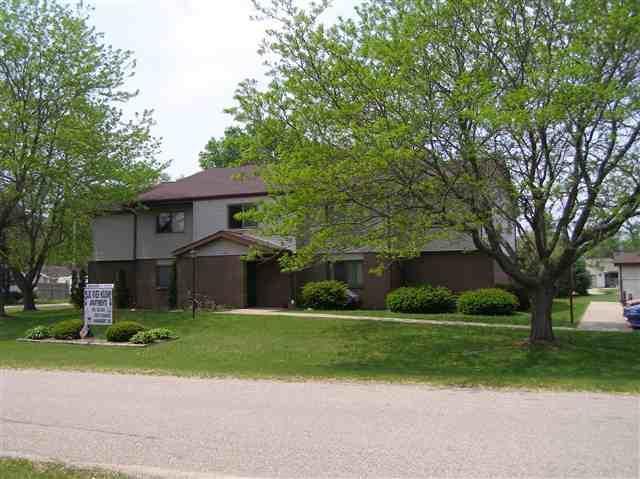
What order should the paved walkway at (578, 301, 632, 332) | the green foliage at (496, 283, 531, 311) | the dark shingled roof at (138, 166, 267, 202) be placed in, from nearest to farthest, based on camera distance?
the paved walkway at (578, 301, 632, 332), the green foliage at (496, 283, 531, 311), the dark shingled roof at (138, 166, 267, 202)

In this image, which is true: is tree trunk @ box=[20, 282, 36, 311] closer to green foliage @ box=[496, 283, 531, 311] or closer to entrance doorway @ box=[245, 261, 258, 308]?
entrance doorway @ box=[245, 261, 258, 308]

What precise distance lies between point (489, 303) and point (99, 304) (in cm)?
1516

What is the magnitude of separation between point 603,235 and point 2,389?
48.3ft

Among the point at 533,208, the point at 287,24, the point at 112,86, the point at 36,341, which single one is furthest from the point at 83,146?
the point at 533,208

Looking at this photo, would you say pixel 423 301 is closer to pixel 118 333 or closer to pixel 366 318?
pixel 366 318

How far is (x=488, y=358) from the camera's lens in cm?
1639

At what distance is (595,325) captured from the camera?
22609 millimetres

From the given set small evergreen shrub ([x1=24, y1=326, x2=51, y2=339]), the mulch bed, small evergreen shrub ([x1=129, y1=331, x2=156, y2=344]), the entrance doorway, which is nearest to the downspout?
the entrance doorway

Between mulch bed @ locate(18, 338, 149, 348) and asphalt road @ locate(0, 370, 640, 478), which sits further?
mulch bed @ locate(18, 338, 149, 348)

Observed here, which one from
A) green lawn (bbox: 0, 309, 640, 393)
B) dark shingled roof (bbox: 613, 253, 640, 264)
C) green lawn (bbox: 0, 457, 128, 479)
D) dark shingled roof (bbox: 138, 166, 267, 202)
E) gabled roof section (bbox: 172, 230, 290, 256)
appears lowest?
green lawn (bbox: 0, 309, 640, 393)

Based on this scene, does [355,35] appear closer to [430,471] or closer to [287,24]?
[287,24]

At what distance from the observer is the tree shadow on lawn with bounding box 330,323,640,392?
1318cm

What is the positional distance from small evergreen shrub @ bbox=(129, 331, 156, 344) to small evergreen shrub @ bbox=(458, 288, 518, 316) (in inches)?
495

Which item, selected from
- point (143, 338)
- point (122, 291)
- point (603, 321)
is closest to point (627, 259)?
point (603, 321)
